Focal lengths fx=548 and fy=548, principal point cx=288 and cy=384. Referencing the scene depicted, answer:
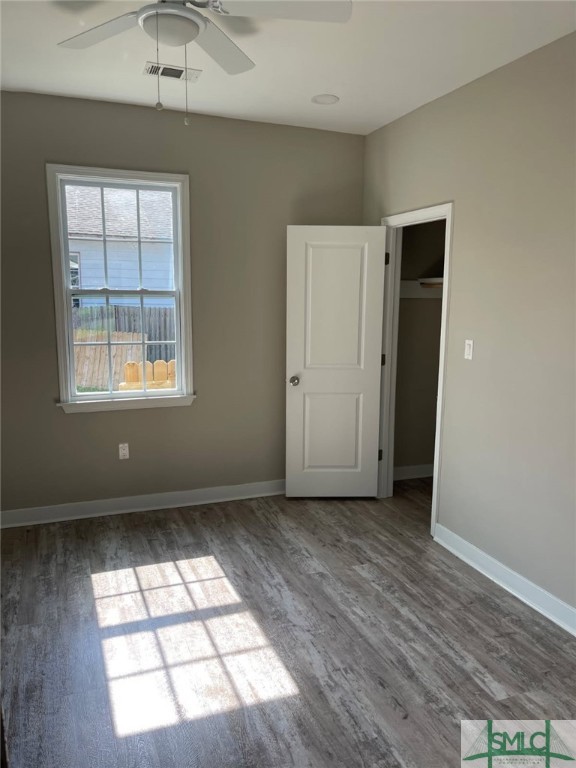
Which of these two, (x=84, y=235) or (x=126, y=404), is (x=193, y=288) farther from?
(x=126, y=404)

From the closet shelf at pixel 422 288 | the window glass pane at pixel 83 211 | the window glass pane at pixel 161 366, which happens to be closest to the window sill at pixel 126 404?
the window glass pane at pixel 161 366

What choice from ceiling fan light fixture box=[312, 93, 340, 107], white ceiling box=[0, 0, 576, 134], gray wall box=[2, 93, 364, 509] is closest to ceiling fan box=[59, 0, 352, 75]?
white ceiling box=[0, 0, 576, 134]

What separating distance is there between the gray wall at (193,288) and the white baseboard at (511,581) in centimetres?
144

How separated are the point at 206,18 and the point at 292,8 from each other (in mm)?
360

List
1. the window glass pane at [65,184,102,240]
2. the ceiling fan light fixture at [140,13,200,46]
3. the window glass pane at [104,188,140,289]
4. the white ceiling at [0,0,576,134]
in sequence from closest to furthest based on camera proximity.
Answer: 1. the ceiling fan light fixture at [140,13,200,46]
2. the white ceiling at [0,0,576,134]
3. the window glass pane at [65,184,102,240]
4. the window glass pane at [104,188,140,289]

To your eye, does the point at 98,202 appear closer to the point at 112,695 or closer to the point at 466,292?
the point at 466,292

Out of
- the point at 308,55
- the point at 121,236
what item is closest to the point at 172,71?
the point at 308,55

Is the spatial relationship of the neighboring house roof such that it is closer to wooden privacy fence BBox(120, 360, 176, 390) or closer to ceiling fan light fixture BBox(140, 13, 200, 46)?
wooden privacy fence BBox(120, 360, 176, 390)

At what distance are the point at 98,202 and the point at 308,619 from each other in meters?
2.86

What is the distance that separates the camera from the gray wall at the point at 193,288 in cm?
342

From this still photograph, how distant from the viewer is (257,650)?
2.41 metres

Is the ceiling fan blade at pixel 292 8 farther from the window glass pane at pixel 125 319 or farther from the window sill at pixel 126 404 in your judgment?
the window sill at pixel 126 404

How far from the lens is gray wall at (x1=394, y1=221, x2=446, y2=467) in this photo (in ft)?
14.7

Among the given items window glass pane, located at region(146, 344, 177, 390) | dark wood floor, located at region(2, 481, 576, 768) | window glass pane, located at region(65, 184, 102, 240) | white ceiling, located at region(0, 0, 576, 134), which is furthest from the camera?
window glass pane, located at region(146, 344, 177, 390)
